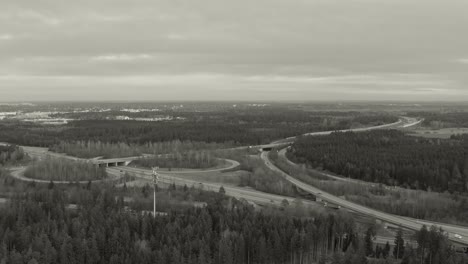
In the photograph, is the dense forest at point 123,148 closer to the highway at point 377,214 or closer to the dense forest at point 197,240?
the highway at point 377,214

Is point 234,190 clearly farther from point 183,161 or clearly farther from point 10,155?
point 10,155

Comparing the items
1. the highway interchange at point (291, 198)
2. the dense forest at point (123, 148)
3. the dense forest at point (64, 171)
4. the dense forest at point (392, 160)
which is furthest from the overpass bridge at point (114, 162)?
the dense forest at point (392, 160)

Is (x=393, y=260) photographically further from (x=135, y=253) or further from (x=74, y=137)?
(x=74, y=137)

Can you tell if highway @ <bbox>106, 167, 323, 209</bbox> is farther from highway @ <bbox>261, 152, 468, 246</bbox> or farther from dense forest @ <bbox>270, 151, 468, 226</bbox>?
dense forest @ <bbox>270, 151, 468, 226</bbox>

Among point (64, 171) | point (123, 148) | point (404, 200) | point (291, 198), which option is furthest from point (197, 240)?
point (123, 148)

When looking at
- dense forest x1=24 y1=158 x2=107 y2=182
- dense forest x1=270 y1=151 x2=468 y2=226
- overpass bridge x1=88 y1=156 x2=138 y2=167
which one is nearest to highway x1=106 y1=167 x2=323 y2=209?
dense forest x1=24 y1=158 x2=107 y2=182
